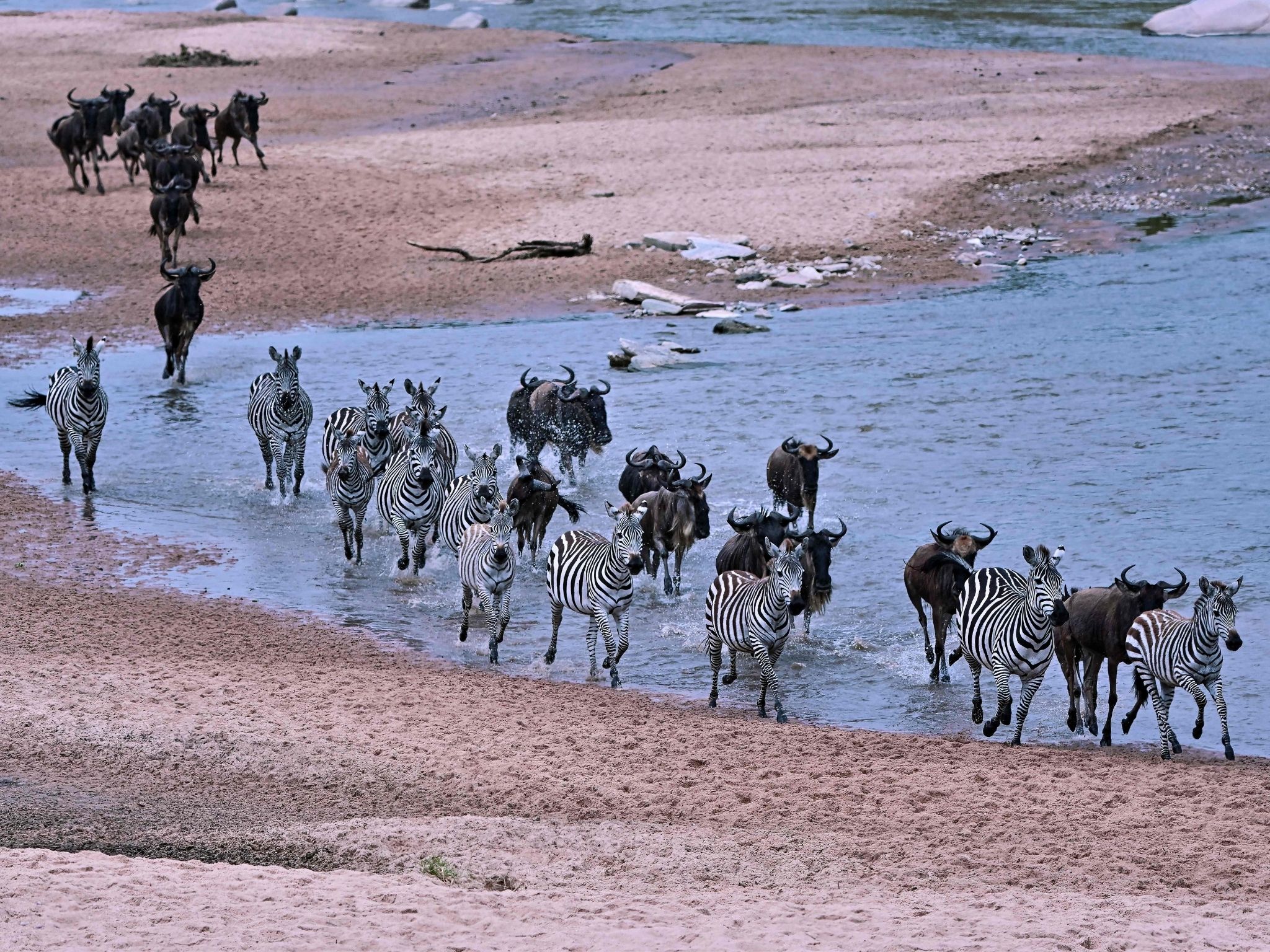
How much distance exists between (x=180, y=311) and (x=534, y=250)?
7.54 metres

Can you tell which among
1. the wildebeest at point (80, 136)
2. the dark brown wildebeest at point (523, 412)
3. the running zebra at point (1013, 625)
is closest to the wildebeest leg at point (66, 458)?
the dark brown wildebeest at point (523, 412)

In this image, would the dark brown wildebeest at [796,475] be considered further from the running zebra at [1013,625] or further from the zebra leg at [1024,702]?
→ the zebra leg at [1024,702]

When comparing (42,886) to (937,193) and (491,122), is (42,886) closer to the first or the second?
(937,193)

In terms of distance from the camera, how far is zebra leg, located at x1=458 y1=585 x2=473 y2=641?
1524cm

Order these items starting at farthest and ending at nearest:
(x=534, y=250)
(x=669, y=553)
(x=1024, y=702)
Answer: (x=534, y=250), (x=669, y=553), (x=1024, y=702)

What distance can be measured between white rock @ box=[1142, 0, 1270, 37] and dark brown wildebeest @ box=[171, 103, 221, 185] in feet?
101

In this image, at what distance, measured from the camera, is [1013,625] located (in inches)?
499

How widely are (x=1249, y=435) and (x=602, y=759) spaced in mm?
12443

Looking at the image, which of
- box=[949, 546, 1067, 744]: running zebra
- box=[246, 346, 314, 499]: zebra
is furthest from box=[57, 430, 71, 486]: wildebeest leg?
box=[949, 546, 1067, 744]: running zebra

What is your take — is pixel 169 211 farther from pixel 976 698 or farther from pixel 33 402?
pixel 976 698

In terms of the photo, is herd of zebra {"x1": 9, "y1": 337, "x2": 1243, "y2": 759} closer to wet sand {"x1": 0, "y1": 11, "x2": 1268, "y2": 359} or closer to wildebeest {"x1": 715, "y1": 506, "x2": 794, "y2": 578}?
wildebeest {"x1": 715, "y1": 506, "x2": 794, "y2": 578}

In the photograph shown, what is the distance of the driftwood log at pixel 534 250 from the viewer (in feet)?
98.6

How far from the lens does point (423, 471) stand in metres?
16.6

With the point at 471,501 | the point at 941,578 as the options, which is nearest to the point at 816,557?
the point at 941,578
